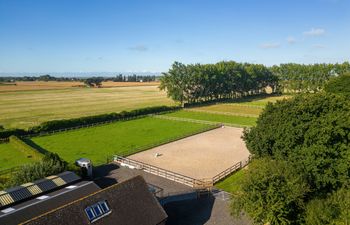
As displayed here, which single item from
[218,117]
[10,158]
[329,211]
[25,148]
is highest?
[329,211]

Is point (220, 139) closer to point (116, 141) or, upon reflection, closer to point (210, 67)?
point (116, 141)

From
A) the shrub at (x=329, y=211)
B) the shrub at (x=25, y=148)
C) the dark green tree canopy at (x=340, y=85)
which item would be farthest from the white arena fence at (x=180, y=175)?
the dark green tree canopy at (x=340, y=85)

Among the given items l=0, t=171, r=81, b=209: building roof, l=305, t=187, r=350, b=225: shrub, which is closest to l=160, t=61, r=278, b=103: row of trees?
l=0, t=171, r=81, b=209: building roof

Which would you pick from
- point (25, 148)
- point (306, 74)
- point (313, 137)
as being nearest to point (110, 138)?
point (25, 148)

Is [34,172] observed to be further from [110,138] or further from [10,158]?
[110,138]

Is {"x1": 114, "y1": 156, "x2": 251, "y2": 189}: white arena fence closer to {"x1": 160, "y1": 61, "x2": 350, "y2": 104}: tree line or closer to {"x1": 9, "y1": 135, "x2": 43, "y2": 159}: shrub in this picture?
{"x1": 9, "y1": 135, "x2": 43, "y2": 159}: shrub

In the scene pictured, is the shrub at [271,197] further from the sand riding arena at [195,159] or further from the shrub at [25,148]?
the shrub at [25,148]
